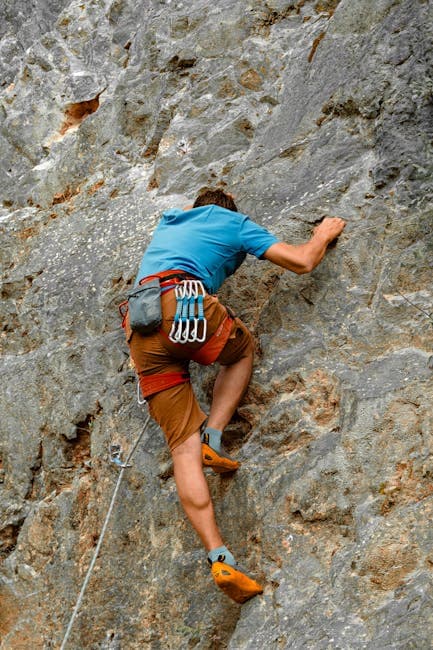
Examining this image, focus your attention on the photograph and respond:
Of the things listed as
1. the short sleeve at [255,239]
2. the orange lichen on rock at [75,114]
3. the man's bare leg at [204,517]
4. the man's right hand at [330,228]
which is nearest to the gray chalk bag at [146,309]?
the short sleeve at [255,239]

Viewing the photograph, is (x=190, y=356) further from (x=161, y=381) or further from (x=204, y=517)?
(x=204, y=517)

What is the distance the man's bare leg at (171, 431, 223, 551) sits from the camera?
5418 mm

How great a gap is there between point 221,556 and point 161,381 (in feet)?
3.91

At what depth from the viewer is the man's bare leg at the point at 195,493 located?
5.42 m

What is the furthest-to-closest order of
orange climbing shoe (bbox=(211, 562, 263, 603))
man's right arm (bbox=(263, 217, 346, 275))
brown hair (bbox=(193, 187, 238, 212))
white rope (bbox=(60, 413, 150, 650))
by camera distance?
brown hair (bbox=(193, 187, 238, 212)), man's right arm (bbox=(263, 217, 346, 275)), white rope (bbox=(60, 413, 150, 650)), orange climbing shoe (bbox=(211, 562, 263, 603))

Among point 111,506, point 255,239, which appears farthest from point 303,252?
point 111,506

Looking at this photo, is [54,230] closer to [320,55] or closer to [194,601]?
[320,55]

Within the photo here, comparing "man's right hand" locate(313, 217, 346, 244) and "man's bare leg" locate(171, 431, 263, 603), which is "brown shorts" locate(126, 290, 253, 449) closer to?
"man's bare leg" locate(171, 431, 263, 603)

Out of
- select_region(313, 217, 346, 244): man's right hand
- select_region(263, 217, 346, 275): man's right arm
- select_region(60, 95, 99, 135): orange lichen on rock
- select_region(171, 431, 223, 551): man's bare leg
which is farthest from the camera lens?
select_region(60, 95, 99, 135): orange lichen on rock

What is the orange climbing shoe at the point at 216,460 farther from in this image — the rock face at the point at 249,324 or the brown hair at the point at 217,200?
the brown hair at the point at 217,200

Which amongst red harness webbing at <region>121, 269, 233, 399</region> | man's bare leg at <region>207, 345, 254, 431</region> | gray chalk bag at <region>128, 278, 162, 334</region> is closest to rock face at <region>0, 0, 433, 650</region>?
man's bare leg at <region>207, 345, 254, 431</region>

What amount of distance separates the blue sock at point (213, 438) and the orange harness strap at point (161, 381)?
369 millimetres

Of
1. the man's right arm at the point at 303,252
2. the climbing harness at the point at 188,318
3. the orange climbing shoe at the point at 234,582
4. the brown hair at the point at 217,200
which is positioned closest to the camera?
the orange climbing shoe at the point at 234,582

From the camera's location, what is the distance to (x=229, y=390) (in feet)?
19.6
